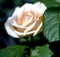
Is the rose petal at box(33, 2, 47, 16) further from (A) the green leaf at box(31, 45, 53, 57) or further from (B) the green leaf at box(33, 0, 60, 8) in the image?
(A) the green leaf at box(31, 45, 53, 57)

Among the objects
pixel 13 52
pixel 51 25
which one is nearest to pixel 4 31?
pixel 13 52

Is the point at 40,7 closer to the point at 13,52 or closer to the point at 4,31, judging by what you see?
the point at 13,52

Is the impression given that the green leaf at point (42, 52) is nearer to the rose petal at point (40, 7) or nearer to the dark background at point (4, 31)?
the dark background at point (4, 31)

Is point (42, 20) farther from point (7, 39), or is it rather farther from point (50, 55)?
point (7, 39)

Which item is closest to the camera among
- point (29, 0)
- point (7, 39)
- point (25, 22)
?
point (25, 22)

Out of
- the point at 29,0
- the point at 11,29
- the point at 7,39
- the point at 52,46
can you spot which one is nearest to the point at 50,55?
the point at 52,46

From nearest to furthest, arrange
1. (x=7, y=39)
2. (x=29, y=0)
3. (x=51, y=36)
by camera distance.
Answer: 1. (x=51, y=36)
2. (x=29, y=0)
3. (x=7, y=39)
